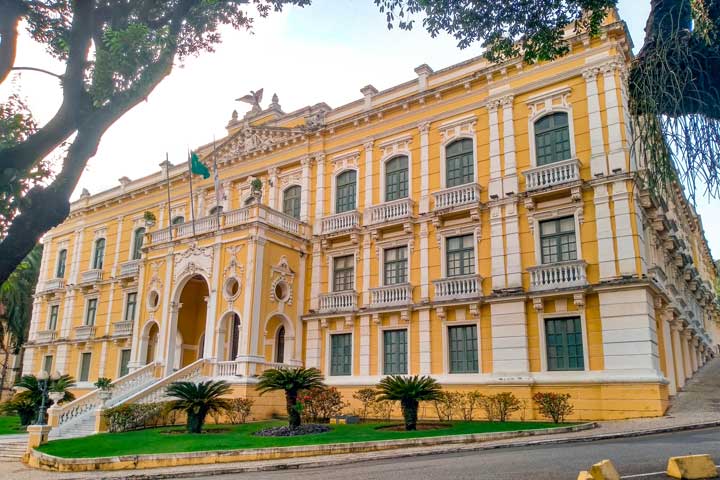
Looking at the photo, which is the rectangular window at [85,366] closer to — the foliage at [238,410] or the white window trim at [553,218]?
the foliage at [238,410]

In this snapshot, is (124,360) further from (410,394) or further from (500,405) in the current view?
(500,405)

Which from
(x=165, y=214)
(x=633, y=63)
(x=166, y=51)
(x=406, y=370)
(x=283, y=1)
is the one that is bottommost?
(x=406, y=370)

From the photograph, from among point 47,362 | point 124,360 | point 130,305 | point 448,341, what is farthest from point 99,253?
point 448,341

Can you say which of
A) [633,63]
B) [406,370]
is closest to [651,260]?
[406,370]

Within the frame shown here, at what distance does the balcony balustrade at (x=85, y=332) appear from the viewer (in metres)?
33.1

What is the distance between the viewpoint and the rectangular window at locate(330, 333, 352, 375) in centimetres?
2311

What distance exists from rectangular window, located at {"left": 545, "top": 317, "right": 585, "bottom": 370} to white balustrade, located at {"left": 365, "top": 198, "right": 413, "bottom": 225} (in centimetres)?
692

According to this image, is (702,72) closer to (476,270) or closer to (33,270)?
(476,270)

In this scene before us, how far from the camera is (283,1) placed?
9.98m

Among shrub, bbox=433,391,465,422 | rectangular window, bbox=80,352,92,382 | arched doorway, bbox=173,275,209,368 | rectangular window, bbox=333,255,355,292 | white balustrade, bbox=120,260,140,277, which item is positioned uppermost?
white balustrade, bbox=120,260,140,277

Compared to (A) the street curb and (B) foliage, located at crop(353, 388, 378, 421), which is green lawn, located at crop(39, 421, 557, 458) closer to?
(A) the street curb

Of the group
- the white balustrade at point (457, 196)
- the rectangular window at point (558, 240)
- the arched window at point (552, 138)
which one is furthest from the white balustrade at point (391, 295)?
the arched window at point (552, 138)

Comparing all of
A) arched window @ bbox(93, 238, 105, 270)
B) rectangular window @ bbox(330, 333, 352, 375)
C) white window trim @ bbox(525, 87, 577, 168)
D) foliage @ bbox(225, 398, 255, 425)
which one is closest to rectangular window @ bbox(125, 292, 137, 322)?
arched window @ bbox(93, 238, 105, 270)

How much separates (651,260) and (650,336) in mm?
2952
